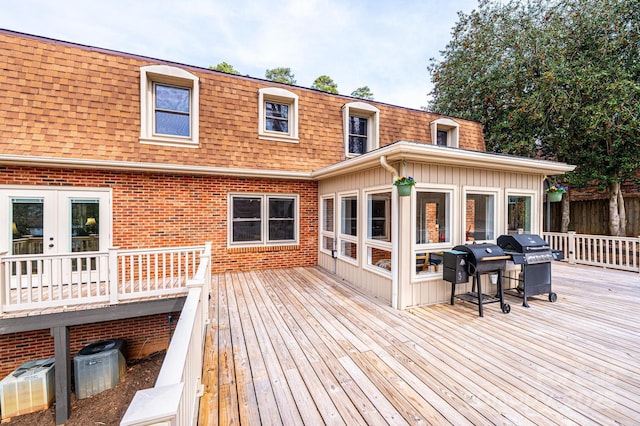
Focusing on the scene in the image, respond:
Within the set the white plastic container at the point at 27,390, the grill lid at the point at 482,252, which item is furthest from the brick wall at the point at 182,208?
the grill lid at the point at 482,252

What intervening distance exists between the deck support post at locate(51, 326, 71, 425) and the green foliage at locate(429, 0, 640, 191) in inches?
558

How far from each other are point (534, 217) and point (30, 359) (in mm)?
9987

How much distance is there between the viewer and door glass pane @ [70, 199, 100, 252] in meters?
5.32

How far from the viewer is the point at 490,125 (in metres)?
12.4

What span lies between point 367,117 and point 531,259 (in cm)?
563

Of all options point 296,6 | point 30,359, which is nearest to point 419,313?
point 30,359

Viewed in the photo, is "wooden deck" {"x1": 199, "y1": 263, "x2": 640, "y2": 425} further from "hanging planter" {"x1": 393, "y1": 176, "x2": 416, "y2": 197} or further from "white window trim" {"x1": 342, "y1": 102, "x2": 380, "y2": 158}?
"white window trim" {"x1": 342, "y1": 102, "x2": 380, "y2": 158}

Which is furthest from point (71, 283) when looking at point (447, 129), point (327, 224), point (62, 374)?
point (447, 129)

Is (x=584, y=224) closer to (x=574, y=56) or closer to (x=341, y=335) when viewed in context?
(x=574, y=56)

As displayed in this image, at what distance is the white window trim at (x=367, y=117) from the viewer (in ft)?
25.3

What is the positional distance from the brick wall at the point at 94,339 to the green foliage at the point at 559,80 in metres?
13.3

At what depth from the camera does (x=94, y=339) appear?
197 inches

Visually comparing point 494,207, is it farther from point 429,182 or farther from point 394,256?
point 394,256

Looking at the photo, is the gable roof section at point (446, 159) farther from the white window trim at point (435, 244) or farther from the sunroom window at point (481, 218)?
the sunroom window at point (481, 218)
